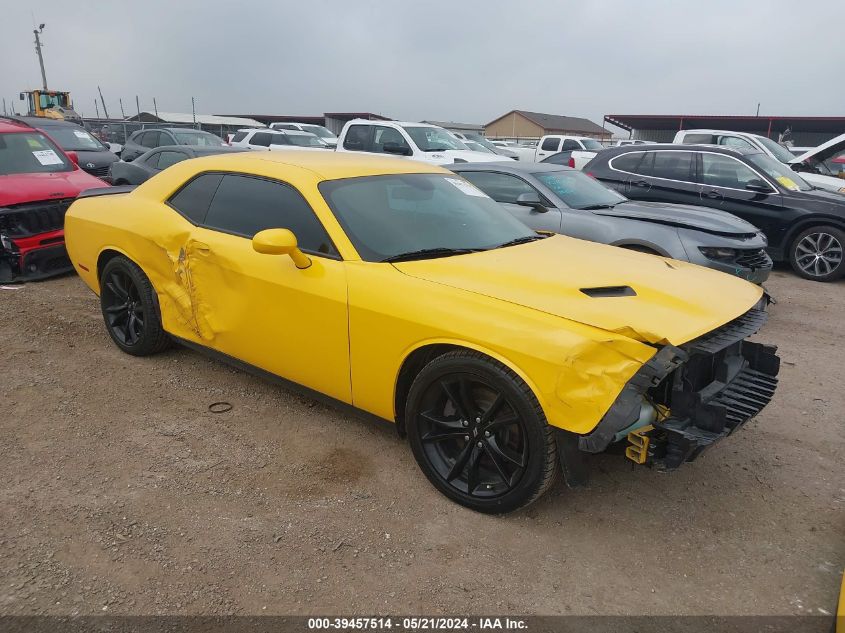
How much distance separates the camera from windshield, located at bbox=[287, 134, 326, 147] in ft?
51.7

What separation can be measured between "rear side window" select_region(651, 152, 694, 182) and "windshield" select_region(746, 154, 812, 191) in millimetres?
751

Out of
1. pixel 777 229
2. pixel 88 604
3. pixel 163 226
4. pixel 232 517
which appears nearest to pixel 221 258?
pixel 163 226

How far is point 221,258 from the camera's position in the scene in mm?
3689

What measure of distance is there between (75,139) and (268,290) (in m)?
11.6

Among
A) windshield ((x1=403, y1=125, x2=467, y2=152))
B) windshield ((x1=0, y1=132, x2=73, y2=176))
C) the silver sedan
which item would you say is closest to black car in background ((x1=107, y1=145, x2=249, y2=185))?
windshield ((x1=0, y1=132, x2=73, y2=176))

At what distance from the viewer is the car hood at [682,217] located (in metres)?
6.09

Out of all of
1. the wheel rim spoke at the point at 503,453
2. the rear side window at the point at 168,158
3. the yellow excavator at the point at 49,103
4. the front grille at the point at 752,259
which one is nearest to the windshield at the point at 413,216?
the wheel rim spoke at the point at 503,453

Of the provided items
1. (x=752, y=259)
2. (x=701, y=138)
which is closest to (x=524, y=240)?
(x=752, y=259)

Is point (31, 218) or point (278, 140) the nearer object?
point (31, 218)

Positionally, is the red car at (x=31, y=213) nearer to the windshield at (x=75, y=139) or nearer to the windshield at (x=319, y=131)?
the windshield at (x=75, y=139)

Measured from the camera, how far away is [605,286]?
294 cm

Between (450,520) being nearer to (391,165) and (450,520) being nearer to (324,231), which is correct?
(324,231)

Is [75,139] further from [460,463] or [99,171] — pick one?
[460,463]

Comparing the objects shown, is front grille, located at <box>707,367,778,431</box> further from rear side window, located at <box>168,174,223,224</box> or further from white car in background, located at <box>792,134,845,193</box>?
white car in background, located at <box>792,134,845,193</box>
